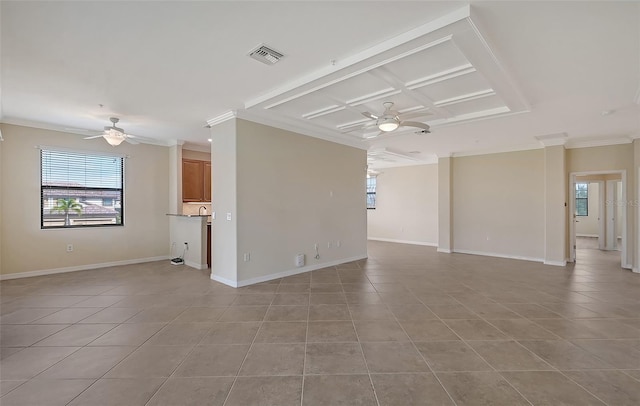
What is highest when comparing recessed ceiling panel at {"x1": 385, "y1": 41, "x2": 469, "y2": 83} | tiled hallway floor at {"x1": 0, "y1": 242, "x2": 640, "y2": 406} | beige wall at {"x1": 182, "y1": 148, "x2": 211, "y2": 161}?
recessed ceiling panel at {"x1": 385, "y1": 41, "x2": 469, "y2": 83}

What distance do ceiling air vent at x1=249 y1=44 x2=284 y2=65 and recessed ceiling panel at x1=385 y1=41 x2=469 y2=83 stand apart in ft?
3.79

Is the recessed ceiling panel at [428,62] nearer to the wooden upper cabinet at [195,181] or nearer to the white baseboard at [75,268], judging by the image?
the wooden upper cabinet at [195,181]

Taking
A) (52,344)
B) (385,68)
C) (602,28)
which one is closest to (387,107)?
(385,68)

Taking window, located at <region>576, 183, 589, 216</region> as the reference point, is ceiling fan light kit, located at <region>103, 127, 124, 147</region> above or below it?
above

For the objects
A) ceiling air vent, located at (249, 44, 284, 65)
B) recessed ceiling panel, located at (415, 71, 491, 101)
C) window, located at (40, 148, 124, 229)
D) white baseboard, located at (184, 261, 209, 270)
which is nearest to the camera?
ceiling air vent, located at (249, 44, 284, 65)

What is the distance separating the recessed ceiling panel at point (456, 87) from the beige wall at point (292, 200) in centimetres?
250

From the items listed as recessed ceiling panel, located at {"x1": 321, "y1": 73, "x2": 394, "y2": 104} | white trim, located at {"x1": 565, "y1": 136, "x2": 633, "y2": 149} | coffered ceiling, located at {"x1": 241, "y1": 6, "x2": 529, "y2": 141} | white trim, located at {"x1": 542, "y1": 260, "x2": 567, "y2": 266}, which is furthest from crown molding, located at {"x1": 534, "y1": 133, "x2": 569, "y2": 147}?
recessed ceiling panel, located at {"x1": 321, "y1": 73, "x2": 394, "y2": 104}

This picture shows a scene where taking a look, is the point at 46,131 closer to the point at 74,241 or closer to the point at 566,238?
the point at 74,241

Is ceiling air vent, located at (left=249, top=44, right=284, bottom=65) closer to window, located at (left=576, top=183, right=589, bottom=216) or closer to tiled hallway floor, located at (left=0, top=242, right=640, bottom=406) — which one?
tiled hallway floor, located at (left=0, top=242, right=640, bottom=406)

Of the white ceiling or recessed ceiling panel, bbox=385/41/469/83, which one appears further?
recessed ceiling panel, bbox=385/41/469/83

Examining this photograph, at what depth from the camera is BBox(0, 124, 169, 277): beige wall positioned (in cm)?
482

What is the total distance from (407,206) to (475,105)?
5.55 meters

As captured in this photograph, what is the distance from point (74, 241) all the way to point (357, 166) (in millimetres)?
6065

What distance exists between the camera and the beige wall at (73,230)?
4.82m
